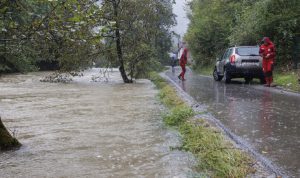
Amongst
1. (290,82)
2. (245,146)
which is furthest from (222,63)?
(245,146)

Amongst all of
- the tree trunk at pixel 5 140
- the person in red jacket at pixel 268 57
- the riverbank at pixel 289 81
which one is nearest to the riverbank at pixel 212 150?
the tree trunk at pixel 5 140

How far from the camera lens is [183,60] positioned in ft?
→ 72.8

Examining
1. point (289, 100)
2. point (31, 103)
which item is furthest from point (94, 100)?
point (289, 100)

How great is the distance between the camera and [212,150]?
6.09 metres

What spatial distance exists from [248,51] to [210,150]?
13.7m

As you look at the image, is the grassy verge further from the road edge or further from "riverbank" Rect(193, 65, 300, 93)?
"riverbank" Rect(193, 65, 300, 93)

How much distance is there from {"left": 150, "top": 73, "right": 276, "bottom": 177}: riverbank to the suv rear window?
1057cm

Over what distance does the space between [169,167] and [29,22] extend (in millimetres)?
2912

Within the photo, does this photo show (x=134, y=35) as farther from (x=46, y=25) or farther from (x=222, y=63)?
(x=46, y=25)

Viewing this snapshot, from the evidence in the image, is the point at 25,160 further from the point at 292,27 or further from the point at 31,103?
the point at 292,27

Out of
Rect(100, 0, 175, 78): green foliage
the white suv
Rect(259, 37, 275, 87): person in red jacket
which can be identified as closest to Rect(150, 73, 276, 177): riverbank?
Rect(259, 37, 275, 87): person in red jacket

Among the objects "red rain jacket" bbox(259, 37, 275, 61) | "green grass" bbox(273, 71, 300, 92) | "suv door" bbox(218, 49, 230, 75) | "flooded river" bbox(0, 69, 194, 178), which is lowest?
"flooded river" bbox(0, 69, 194, 178)

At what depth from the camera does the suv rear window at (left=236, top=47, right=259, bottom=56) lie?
18984 millimetres

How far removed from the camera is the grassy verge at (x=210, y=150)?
17.0 feet
